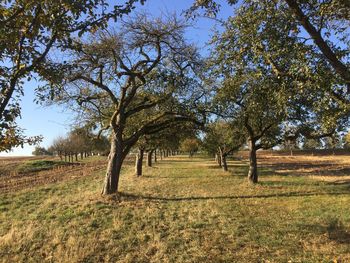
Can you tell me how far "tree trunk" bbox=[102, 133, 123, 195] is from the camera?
57.8ft

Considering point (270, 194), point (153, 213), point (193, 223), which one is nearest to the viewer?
point (193, 223)

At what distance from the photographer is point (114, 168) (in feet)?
58.3

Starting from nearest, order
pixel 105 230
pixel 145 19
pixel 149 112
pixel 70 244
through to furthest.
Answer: pixel 70 244 → pixel 105 230 → pixel 145 19 → pixel 149 112

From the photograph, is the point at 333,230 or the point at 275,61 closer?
the point at 275,61

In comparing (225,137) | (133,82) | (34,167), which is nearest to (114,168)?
(133,82)

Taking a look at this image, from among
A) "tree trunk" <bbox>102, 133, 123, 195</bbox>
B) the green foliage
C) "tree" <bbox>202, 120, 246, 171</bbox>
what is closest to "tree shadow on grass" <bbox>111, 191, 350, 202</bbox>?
"tree trunk" <bbox>102, 133, 123, 195</bbox>

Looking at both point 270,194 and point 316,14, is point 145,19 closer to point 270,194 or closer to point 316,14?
point 316,14

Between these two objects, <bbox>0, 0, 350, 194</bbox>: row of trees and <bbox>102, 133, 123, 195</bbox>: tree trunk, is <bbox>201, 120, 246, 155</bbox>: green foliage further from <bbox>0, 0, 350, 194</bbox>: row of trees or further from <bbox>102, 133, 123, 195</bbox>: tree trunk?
A: <bbox>102, 133, 123, 195</bbox>: tree trunk

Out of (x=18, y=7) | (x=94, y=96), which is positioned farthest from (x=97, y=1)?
(x=94, y=96)

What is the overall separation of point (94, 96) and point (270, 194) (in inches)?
458

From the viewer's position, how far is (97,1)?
4.69 metres

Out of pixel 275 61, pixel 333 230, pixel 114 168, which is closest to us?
pixel 275 61

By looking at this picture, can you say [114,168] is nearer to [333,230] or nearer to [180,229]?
[180,229]

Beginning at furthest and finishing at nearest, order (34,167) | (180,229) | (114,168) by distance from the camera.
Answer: (34,167), (114,168), (180,229)
